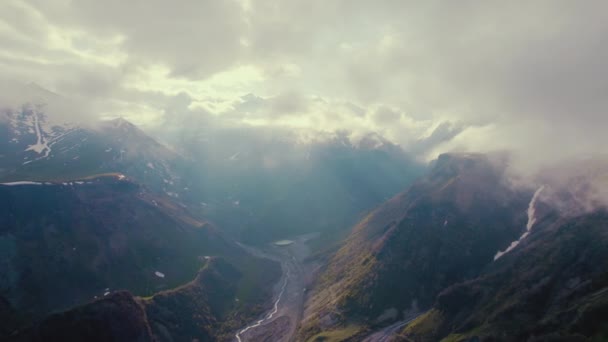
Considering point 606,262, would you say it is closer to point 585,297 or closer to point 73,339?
point 585,297

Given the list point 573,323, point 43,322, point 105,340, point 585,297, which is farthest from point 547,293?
point 43,322

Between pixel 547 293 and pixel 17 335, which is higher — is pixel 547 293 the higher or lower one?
the lower one

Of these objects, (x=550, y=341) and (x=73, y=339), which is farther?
(x=73, y=339)

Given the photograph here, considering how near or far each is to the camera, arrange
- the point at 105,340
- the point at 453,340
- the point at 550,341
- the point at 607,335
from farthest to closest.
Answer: the point at 453,340 → the point at 105,340 → the point at 550,341 → the point at 607,335

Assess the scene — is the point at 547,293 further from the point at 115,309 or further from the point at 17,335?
the point at 17,335

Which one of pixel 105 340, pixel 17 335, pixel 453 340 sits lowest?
pixel 453 340

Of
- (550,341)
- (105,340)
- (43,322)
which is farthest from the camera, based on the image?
(105,340)

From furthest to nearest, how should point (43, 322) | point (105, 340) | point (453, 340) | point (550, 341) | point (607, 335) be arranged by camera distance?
point (453, 340), point (105, 340), point (43, 322), point (550, 341), point (607, 335)

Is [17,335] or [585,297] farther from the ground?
[17,335]

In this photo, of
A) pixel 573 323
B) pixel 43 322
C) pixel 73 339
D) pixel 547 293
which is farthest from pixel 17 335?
pixel 547 293
